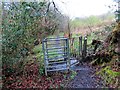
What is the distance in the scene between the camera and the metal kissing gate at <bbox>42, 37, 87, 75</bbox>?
12.5 feet

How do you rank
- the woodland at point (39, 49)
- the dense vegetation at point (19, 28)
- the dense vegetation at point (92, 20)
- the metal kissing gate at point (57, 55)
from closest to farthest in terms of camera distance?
the woodland at point (39, 49) < the dense vegetation at point (19, 28) < the metal kissing gate at point (57, 55) < the dense vegetation at point (92, 20)

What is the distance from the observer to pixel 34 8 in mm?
4191

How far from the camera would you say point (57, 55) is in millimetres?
3998

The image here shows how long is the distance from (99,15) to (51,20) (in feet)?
3.91

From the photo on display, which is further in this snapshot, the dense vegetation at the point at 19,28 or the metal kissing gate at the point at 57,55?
the metal kissing gate at the point at 57,55

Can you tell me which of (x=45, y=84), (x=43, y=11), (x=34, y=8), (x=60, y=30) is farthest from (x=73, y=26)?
(x=45, y=84)

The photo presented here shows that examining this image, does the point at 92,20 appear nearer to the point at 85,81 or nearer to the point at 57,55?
the point at 57,55

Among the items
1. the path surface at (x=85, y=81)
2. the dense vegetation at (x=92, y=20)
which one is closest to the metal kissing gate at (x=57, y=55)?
the path surface at (x=85, y=81)

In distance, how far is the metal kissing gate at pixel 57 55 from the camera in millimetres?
3824

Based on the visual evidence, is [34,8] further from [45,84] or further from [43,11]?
[45,84]

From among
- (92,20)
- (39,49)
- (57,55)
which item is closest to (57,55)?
(57,55)

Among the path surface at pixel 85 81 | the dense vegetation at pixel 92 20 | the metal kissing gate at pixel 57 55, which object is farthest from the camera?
the dense vegetation at pixel 92 20

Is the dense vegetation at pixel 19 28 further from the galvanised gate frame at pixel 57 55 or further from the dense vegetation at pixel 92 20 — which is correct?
the dense vegetation at pixel 92 20

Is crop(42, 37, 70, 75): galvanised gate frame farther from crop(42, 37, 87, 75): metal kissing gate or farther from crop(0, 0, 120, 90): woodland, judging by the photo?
crop(0, 0, 120, 90): woodland
